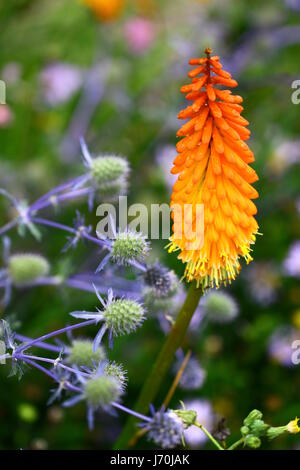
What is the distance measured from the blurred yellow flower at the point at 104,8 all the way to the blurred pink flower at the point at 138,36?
83 centimetres

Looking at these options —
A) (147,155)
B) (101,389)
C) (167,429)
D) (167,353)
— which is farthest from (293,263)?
(101,389)

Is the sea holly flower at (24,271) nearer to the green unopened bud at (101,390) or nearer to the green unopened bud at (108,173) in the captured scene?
the green unopened bud at (108,173)

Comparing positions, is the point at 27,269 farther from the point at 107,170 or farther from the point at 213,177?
the point at 213,177

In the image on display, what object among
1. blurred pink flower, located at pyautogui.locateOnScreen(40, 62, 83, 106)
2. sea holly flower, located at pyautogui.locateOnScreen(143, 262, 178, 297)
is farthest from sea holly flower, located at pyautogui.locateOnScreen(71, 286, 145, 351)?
blurred pink flower, located at pyautogui.locateOnScreen(40, 62, 83, 106)

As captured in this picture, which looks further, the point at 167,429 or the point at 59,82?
the point at 59,82

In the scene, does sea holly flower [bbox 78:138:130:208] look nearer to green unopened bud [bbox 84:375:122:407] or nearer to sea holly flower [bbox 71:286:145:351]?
sea holly flower [bbox 71:286:145:351]

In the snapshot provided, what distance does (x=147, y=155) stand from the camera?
13.1ft

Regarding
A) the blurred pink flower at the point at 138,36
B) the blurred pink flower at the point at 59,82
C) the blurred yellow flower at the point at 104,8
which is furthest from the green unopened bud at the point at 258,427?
the blurred pink flower at the point at 138,36

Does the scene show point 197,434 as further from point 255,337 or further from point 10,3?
point 10,3

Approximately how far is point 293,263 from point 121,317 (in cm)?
194

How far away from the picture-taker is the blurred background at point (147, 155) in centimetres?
296

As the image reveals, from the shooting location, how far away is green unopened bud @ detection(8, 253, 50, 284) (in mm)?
2312

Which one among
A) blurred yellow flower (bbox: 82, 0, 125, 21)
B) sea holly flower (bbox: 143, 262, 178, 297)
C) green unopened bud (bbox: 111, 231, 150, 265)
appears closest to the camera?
green unopened bud (bbox: 111, 231, 150, 265)

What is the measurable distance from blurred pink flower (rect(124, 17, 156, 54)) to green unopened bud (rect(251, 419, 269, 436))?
423 cm
